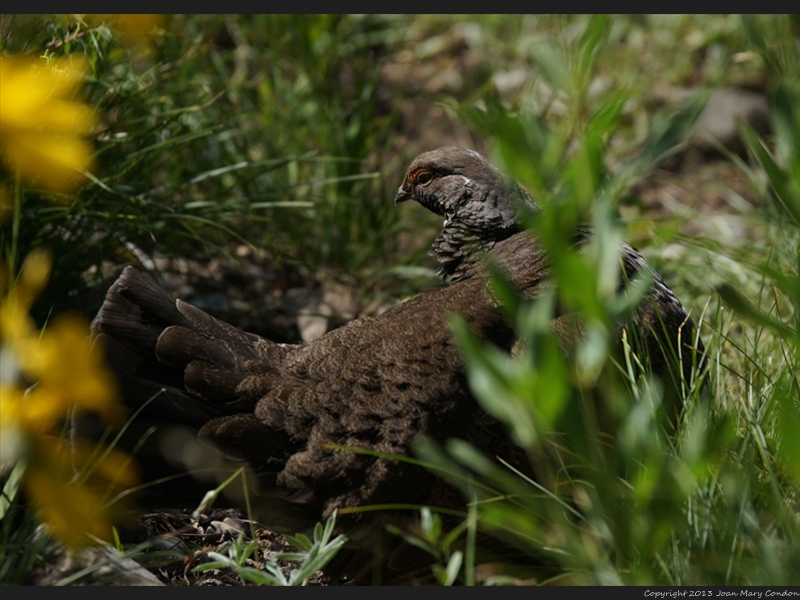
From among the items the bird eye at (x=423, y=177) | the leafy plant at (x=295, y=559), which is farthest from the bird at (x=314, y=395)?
the bird eye at (x=423, y=177)

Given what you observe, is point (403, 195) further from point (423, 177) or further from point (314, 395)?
point (314, 395)

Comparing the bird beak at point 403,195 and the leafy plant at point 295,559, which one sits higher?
the bird beak at point 403,195

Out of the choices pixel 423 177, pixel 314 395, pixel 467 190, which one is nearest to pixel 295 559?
pixel 314 395

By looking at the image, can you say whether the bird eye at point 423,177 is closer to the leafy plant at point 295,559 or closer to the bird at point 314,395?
the bird at point 314,395

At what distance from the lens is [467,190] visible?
3.63 metres

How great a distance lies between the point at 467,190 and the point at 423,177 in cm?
25

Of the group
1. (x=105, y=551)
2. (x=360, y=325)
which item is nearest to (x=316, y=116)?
(x=360, y=325)

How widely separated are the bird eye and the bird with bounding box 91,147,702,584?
837 millimetres

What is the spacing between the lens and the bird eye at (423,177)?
3.78m

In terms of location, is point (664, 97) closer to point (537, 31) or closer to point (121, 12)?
point (537, 31)

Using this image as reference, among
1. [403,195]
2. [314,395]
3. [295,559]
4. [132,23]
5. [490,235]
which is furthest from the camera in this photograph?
[403,195]

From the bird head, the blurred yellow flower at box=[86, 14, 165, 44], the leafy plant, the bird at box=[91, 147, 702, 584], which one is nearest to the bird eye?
the bird head

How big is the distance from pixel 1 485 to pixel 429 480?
1.31 metres

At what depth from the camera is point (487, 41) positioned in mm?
7602
